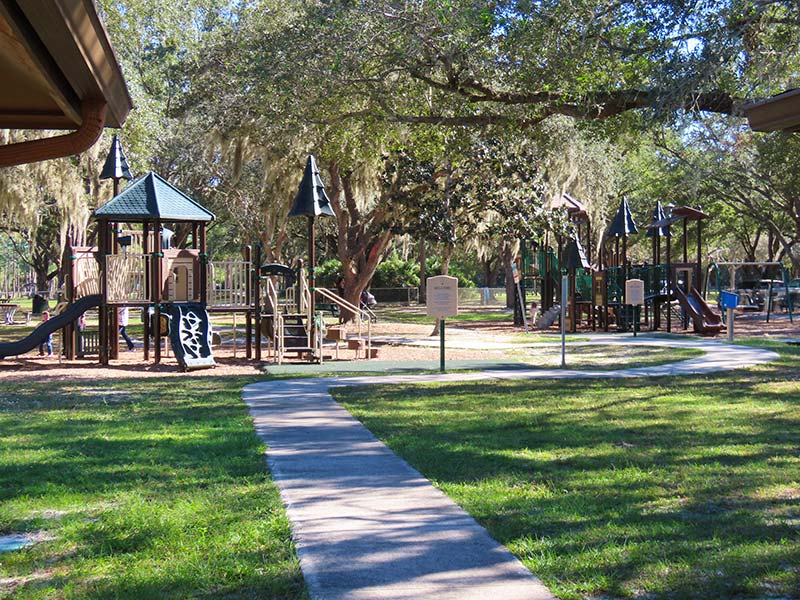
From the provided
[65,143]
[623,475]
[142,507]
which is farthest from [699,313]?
[65,143]

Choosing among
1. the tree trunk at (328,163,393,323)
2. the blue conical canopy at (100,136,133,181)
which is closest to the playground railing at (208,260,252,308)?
the blue conical canopy at (100,136,133,181)

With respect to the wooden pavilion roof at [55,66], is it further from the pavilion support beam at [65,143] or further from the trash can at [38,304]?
the trash can at [38,304]

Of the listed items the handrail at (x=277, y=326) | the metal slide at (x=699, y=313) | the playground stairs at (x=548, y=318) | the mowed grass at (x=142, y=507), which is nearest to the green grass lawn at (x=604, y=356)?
the handrail at (x=277, y=326)

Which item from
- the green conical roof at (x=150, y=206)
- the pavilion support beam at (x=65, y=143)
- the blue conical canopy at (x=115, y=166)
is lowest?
the pavilion support beam at (x=65, y=143)

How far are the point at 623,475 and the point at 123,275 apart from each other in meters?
13.0

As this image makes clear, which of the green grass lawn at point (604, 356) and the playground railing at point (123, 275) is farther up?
the playground railing at point (123, 275)

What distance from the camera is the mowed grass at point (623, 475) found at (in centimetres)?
445

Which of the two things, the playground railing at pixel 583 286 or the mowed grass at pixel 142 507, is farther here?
the playground railing at pixel 583 286

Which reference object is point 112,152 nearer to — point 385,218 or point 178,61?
point 385,218

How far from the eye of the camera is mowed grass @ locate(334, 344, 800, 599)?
14.6 ft

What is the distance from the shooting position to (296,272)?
17922 mm

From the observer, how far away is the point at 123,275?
57.6ft

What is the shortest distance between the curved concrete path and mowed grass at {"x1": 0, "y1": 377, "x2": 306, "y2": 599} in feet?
0.56

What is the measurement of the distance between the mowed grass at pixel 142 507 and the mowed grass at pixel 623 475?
1313 millimetres
